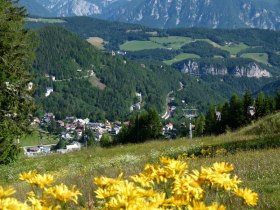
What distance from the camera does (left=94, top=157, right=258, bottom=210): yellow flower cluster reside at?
272 cm

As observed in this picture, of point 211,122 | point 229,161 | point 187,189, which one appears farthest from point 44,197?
point 211,122

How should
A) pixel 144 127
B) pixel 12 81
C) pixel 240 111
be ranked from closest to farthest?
pixel 12 81
pixel 240 111
pixel 144 127

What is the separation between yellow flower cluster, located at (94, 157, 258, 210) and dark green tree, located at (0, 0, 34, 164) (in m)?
15.5

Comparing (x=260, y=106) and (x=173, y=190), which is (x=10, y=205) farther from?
(x=260, y=106)

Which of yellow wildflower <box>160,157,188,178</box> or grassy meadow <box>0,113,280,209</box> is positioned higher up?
yellow wildflower <box>160,157,188,178</box>

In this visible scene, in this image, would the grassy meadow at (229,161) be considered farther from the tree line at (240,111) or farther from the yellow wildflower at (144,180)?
the tree line at (240,111)

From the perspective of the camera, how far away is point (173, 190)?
3.21 metres

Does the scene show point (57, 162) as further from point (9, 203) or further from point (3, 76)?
point (9, 203)

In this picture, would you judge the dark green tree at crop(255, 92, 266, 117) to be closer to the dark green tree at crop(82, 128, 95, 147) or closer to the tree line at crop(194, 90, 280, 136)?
the tree line at crop(194, 90, 280, 136)

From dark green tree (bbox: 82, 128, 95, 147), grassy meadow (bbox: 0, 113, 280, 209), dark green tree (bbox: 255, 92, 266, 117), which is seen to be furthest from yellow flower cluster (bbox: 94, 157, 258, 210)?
dark green tree (bbox: 82, 128, 95, 147)

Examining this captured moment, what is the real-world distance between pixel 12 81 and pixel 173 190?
56.6 feet

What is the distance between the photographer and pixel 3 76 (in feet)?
59.2

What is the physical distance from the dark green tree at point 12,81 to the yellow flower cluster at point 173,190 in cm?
1550

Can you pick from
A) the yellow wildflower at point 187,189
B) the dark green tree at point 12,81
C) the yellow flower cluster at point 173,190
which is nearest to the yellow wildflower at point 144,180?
the yellow flower cluster at point 173,190
